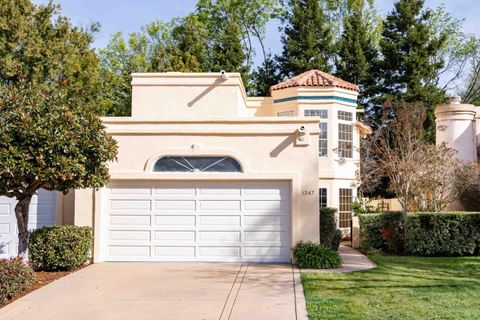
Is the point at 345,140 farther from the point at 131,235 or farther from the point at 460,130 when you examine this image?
the point at 131,235

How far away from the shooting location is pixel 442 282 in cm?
1148

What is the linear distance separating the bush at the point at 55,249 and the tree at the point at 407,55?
23.0 meters

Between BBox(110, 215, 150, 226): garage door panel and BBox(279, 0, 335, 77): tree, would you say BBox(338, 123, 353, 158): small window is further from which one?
BBox(279, 0, 335, 77): tree

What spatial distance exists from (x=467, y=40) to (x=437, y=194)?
24.8m

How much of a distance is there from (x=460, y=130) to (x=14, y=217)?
17.4 metres

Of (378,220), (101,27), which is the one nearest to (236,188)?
(378,220)

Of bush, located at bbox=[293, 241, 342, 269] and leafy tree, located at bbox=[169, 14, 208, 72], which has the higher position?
leafy tree, located at bbox=[169, 14, 208, 72]

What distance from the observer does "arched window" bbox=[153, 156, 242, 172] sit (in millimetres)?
14258

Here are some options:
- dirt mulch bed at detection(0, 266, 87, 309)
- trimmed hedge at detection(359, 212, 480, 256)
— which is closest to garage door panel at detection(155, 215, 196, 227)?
dirt mulch bed at detection(0, 266, 87, 309)

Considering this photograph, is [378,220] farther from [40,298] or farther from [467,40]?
[467,40]

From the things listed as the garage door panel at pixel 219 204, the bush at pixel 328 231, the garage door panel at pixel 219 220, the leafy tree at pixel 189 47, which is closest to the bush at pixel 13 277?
the garage door panel at pixel 219 220

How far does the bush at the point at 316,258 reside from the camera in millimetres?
13031

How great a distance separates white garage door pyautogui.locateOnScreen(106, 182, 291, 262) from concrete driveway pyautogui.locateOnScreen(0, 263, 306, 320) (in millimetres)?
800

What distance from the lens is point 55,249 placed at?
1295cm
